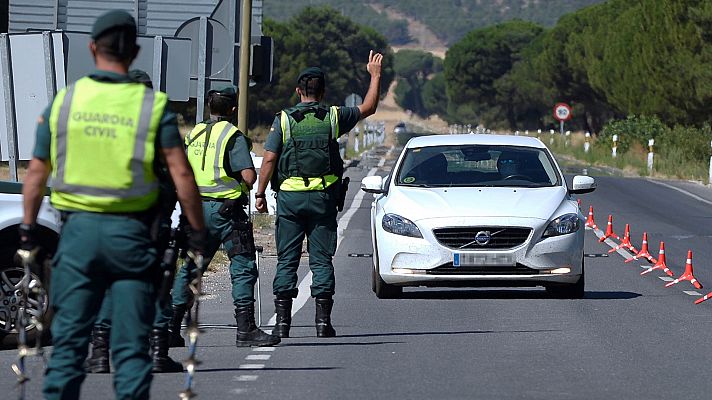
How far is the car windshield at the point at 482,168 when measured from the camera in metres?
15.2

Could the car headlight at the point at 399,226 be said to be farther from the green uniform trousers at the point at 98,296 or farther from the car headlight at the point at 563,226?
the green uniform trousers at the point at 98,296

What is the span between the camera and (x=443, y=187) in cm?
1502

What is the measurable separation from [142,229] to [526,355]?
4.52 meters

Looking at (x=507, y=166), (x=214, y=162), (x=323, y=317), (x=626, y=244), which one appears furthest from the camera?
(x=626, y=244)

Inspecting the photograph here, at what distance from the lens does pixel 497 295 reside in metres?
15.2

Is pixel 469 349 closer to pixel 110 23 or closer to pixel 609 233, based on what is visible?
pixel 110 23

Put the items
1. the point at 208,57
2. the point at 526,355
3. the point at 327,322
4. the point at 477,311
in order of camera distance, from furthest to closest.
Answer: the point at 208,57 < the point at 477,311 < the point at 327,322 < the point at 526,355

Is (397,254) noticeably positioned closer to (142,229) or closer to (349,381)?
(349,381)

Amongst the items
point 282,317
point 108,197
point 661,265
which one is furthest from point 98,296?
point 661,265

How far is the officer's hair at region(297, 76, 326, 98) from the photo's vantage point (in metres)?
Answer: 11.5

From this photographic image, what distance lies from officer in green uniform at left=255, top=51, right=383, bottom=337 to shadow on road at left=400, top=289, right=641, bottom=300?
11.3ft

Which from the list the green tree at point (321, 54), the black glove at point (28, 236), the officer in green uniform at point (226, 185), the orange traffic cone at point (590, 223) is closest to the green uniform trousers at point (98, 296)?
the black glove at point (28, 236)

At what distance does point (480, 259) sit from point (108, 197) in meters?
7.64

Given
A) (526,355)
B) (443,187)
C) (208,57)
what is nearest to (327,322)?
(526,355)
